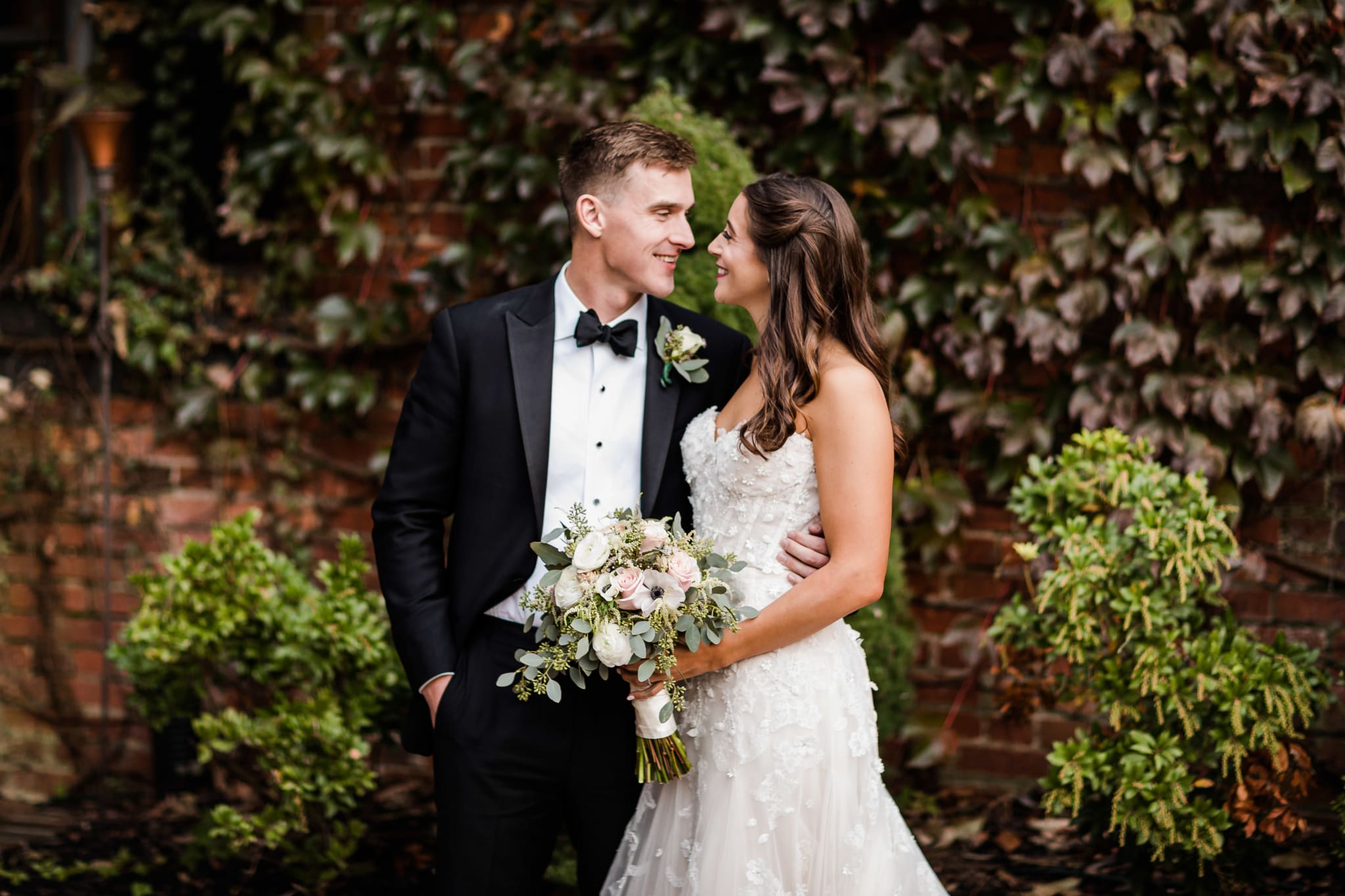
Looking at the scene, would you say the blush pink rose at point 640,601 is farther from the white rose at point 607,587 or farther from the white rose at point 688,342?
the white rose at point 688,342

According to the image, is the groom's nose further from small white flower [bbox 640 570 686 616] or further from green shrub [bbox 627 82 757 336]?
small white flower [bbox 640 570 686 616]

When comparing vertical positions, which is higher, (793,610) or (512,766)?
(793,610)

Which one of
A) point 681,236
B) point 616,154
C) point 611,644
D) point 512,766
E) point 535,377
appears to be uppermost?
point 616,154

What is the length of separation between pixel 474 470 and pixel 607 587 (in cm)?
53

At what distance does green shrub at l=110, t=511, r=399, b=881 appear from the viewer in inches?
129

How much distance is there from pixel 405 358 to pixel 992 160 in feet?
6.87

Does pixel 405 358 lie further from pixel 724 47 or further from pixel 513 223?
pixel 724 47

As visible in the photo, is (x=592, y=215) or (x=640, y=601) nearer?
(x=640, y=601)

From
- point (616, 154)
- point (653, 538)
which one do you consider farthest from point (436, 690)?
point (616, 154)

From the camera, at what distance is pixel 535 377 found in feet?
8.37

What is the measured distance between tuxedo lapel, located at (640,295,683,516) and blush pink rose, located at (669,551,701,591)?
0.39 meters

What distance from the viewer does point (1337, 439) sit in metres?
3.52

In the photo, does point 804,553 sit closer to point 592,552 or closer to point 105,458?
point 592,552

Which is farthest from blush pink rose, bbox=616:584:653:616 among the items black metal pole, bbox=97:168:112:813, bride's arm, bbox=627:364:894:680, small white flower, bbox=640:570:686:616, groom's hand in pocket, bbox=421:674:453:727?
black metal pole, bbox=97:168:112:813
